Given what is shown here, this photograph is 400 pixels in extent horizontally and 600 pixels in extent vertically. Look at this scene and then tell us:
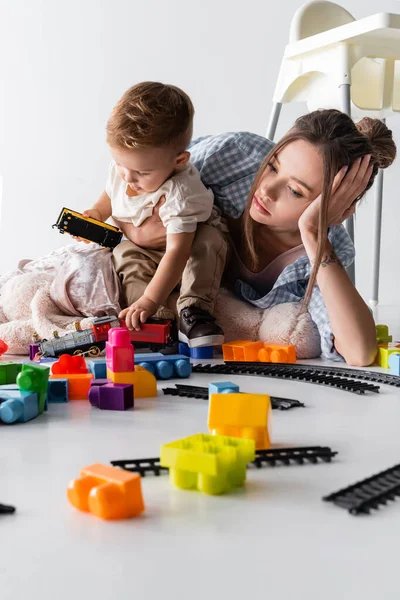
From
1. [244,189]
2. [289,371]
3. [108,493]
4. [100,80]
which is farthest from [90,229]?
[100,80]

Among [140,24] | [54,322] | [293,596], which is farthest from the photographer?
[140,24]

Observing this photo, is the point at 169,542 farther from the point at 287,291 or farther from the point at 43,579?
the point at 287,291

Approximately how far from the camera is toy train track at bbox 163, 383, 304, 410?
863mm

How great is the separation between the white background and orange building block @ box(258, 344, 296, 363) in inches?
60.4

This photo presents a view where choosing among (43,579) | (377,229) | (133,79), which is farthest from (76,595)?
(133,79)

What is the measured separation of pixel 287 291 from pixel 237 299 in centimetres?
10

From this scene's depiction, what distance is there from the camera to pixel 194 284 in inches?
52.4

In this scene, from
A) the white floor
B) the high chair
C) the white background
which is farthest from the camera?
the white background

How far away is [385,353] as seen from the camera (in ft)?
3.85

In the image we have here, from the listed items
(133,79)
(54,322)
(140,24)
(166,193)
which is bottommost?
(54,322)

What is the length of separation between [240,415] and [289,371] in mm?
451

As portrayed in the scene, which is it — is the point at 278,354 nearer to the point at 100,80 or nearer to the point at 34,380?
the point at 34,380

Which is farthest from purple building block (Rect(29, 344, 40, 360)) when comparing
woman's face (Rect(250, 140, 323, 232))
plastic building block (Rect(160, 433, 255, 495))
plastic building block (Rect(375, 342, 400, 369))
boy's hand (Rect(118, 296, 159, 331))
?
plastic building block (Rect(160, 433, 255, 495))

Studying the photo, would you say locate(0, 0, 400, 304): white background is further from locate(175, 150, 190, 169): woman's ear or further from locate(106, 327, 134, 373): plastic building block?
locate(106, 327, 134, 373): plastic building block
